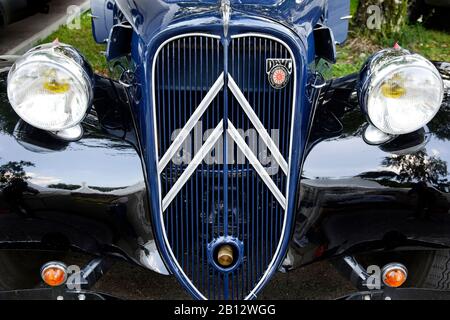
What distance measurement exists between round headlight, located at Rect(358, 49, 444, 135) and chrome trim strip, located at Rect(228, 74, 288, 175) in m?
0.40

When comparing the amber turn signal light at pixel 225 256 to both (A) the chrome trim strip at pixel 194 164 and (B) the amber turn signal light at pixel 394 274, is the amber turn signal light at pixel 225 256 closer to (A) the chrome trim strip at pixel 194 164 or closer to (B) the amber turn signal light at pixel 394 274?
(A) the chrome trim strip at pixel 194 164

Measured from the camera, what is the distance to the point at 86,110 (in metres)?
2.40

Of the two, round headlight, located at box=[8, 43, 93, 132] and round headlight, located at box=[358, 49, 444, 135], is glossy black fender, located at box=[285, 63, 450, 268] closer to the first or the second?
round headlight, located at box=[358, 49, 444, 135]

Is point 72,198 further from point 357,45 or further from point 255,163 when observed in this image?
point 357,45

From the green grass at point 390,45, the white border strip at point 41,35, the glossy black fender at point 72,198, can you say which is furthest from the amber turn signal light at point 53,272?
the white border strip at point 41,35

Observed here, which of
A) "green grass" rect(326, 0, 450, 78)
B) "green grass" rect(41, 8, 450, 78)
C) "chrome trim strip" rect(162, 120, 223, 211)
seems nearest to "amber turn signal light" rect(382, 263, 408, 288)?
"chrome trim strip" rect(162, 120, 223, 211)

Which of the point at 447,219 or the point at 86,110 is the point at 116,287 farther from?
the point at 447,219

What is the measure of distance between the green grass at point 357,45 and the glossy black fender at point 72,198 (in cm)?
416

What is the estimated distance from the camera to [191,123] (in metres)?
2.39

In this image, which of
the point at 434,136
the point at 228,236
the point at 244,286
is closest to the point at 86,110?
the point at 228,236

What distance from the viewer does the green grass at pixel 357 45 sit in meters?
6.95

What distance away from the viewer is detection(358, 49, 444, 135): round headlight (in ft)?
7.58

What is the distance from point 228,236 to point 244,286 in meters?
0.26

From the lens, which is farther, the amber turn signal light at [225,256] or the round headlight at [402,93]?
the amber turn signal light at [225,256]
